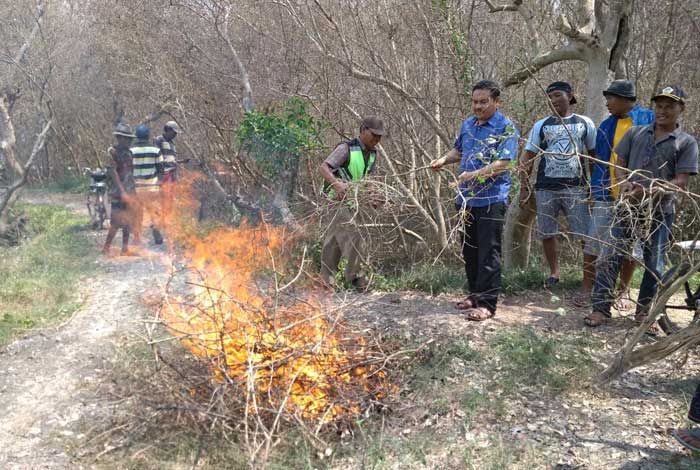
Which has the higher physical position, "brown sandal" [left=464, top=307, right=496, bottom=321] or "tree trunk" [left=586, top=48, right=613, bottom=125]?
"tree trunk" [left=586, top=48, right=613, bottom=125]

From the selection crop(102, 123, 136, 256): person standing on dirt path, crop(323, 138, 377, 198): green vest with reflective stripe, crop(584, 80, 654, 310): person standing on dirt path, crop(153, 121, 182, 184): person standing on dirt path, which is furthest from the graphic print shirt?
crop(153, 121, 182, 184): person standing on dirt path

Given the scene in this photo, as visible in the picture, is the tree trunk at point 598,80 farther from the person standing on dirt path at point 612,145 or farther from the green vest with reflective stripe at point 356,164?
the green vest with reflective stripe at point 356,164

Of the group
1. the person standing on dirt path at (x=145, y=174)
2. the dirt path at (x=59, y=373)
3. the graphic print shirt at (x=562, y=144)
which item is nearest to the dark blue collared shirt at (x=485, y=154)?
the graphic print shirt at (x=562, y=144)

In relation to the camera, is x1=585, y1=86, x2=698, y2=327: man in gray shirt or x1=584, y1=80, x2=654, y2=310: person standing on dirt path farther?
x1=584, y1=80, x2=654, y2=310: person standing on dirt path

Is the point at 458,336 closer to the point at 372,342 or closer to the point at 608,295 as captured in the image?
the point at 372,342

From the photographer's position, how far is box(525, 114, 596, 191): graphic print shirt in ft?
17.0

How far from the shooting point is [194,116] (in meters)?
10.9

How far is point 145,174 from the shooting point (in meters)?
8.70

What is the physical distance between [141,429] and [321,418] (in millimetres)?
1223

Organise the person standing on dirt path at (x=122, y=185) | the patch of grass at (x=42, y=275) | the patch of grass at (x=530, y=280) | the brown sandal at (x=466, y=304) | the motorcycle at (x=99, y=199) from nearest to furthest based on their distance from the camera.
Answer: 1. the brown sandal at (x=466, y=304)
2. the patch of grass at (x=530, y=280)
3. the patch of grass at (x=42, y=275)
4. the person standing on dirt path at (x=122, y=185)
5. the motorcycle at (x=99, y=199)

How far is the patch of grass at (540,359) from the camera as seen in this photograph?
4.14 metres

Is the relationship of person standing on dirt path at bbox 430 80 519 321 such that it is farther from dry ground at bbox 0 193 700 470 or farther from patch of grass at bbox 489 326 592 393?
patch of grass at bbox 489 326 592 393

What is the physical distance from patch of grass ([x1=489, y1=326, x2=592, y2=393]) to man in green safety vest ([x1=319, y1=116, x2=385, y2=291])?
1384mm

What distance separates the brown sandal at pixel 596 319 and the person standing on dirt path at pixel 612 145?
0.76 feet
